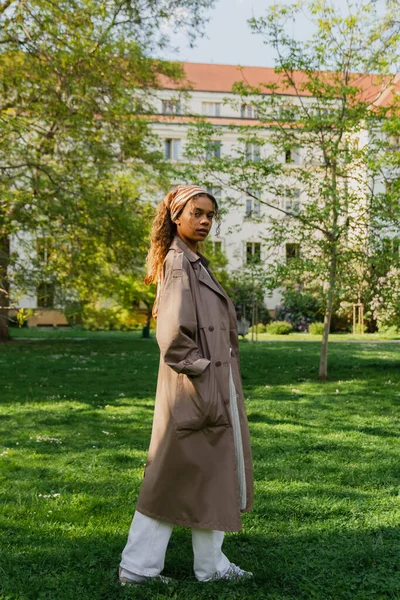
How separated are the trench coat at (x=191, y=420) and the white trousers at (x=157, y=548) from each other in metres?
0.11

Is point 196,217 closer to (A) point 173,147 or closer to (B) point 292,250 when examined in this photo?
(B) point 292,250

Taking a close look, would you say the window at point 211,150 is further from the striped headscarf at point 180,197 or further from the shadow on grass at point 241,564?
the shadow on grass at point 241,564

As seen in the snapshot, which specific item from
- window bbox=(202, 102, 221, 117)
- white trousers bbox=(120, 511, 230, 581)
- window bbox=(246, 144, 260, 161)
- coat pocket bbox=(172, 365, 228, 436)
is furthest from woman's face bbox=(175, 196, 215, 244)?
window bbox=(202, 102, 221, 117)

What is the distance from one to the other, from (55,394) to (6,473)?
192 inches

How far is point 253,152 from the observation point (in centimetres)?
1297

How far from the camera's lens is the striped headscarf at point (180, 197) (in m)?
3.34

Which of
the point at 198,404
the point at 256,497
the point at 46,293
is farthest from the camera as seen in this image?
the point at 46,293

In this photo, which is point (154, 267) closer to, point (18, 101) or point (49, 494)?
point (49, 494)

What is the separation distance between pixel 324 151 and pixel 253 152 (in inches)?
62.7

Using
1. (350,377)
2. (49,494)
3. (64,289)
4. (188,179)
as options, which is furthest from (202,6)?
(49,494)

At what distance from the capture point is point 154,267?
11.6ft

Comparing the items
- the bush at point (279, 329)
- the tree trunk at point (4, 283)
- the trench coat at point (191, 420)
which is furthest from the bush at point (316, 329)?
the trench coat at point (191, 420)

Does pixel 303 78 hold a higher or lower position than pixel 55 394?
higher

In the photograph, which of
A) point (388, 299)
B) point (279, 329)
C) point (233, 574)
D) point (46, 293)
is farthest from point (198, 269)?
point (279, 329)
